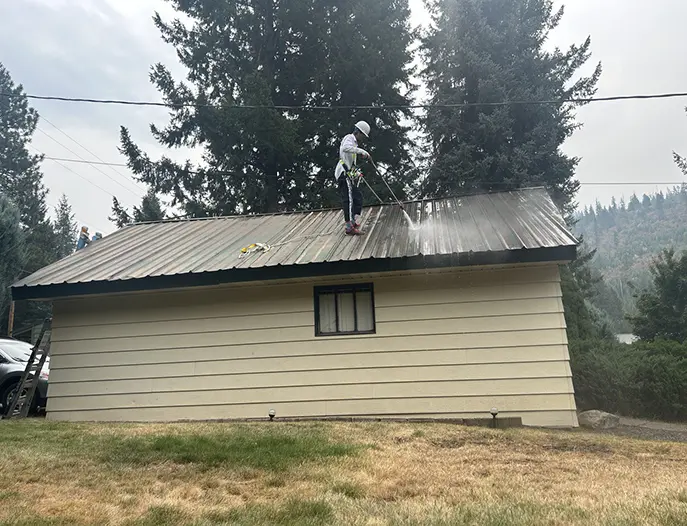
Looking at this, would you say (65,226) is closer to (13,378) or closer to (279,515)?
(13,378)

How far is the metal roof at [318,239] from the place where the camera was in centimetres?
732

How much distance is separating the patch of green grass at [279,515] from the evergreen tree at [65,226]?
A: 44956 mm

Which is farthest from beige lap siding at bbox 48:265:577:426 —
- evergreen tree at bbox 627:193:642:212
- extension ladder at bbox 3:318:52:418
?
evergreen tree at bbox 627:193:642:212

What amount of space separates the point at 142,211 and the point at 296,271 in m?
16.0

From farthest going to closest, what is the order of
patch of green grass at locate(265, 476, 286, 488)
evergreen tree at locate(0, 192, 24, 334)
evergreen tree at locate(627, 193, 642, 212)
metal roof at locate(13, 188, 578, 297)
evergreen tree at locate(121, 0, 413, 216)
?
evergreen tree at locate(627, 193, 642, 212) < evergreen tree at locate(0, 192, 24, 334) < evergreen tree at locate(121, 0, 413, 216) < metal roof at locate(13, 188, 578, 297) < patch of green grass at locate(265, 476, 286, 488)

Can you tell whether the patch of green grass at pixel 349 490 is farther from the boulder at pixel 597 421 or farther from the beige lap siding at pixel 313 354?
the boulder at pixel 597 421

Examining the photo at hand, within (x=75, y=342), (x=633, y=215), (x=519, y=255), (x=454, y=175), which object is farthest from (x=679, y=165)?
(x=633, y=215)

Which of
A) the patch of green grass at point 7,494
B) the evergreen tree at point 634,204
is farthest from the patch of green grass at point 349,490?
the evergreen tree at point 634,204

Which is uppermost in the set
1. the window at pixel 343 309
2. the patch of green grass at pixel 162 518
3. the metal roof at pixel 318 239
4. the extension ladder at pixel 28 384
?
the metal roof at pixel 318 239

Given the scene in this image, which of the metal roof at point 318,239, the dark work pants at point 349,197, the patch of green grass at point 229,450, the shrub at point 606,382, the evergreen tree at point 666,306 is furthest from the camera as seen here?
the evergreen tree at point 666,306

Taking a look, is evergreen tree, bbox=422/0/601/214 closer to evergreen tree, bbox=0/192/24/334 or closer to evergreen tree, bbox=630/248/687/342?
evergreen tree, bbox=630/248/687/342

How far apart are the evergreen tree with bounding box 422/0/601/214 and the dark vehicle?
12748 mm

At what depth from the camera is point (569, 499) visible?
10.7 feet

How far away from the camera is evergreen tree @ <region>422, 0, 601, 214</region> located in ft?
52.6
